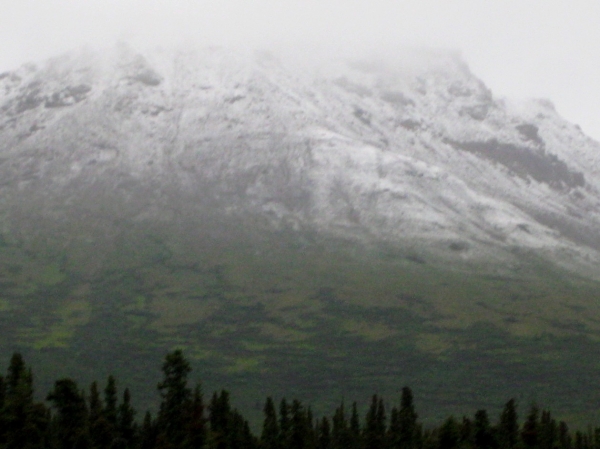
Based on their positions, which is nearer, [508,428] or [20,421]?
[20,421]

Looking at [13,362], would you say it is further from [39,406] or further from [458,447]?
[458,447]

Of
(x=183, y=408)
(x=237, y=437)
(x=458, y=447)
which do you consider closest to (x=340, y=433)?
(x=237, y=437)

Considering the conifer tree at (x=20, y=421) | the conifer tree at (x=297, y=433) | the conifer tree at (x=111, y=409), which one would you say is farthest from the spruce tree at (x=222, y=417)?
the conifer tree at (x=20, y=421)

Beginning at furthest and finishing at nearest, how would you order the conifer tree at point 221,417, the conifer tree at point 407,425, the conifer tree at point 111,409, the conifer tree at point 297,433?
the conifer tree at point 407,425, the conifer tree at point 297,433, the conifer tree at point 221,417, the conifer tree at point 111,409

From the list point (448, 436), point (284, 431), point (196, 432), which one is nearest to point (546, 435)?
point (284, 431)

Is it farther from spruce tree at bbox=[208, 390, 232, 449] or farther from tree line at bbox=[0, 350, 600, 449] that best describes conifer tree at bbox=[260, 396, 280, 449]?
spruce tree at bbox=[208, 390, 232, 449]

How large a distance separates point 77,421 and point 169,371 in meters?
8.92

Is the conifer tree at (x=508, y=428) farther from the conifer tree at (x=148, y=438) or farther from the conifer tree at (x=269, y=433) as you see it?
the conifer tree at (x=148, y=438)

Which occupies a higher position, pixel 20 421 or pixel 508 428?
pixel 20 421

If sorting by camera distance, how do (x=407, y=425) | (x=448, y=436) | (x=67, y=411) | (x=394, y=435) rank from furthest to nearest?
1. (x=394, y=435)
2. (x=407, y=425)
3. (x=448, y=436)
4. (x=67, y=411)

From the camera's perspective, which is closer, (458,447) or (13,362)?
(13,362)

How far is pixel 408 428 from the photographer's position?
379ft

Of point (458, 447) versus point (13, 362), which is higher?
point (13, 362)

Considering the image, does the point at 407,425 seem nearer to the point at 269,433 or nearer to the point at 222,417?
the point at 269,433
